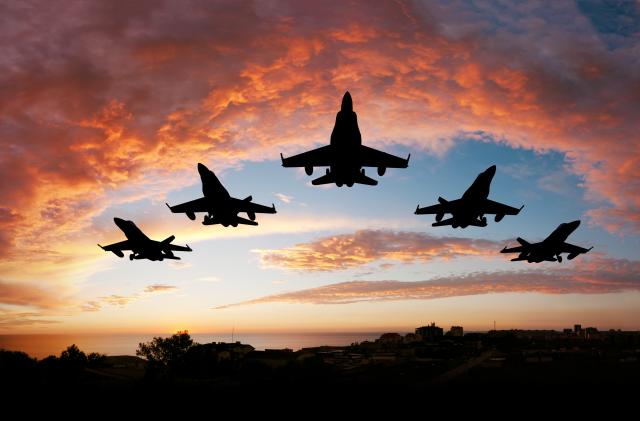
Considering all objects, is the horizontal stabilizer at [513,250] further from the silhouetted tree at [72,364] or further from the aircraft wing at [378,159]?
the silhouetted tree at [72,364]

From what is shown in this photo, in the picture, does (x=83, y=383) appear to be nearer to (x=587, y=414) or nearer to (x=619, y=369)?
(x=587, y=414)

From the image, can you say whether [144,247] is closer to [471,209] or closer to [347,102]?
[347,102]

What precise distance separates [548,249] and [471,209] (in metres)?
14.6

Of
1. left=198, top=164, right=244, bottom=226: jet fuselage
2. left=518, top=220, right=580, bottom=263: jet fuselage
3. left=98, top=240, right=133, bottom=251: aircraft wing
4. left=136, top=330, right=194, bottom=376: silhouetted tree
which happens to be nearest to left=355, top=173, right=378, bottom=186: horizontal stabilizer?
left=198, top=164, right=244, bottom=226: jet fuselage

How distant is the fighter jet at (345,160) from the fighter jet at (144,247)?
800 inches

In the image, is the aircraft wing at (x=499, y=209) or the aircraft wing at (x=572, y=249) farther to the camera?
the aircraft wing at (x=572, y=249)

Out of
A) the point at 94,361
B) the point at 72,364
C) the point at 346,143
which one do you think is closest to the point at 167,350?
the point at 94,361

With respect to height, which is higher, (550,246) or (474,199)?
(474,199)

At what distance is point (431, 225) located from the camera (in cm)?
4319

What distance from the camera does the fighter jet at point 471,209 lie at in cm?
4084

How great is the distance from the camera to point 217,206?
132 feet

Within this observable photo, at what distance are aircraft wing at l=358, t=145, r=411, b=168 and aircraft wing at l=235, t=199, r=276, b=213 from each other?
424 inches

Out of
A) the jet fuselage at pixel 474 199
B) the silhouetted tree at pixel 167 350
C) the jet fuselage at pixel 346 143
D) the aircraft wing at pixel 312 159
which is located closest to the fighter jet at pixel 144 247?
the aircraft wing at pixel 312 159

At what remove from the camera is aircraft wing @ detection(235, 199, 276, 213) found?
4109cm
